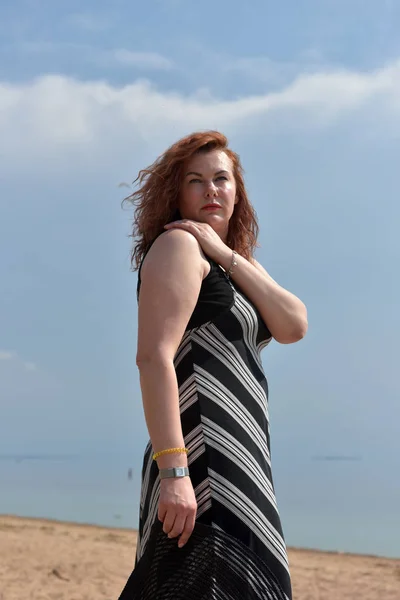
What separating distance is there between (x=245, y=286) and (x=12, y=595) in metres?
5.30

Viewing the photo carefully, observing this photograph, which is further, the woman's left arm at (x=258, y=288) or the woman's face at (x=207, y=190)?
the woman's face at (x=207, y=190)

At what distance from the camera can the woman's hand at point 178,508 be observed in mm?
2047

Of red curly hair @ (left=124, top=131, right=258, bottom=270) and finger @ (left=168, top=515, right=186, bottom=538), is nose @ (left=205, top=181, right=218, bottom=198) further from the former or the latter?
finger @ (left=168, top=515, right=186, bottom=538)

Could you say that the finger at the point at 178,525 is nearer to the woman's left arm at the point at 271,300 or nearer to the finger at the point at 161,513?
the finger at the point at 161,513

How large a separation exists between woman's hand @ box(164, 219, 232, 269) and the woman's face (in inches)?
5.1

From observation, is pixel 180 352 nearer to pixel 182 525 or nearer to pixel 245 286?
pixel 245 286

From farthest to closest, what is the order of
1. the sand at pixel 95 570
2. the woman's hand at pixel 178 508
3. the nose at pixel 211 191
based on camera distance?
the sand at pixel 95 570 → the nose at pixel 211 191 → the woman's hand at pixel 178 508

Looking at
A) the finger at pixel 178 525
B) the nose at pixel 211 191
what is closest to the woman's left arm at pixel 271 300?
the nose at pixel 211 191

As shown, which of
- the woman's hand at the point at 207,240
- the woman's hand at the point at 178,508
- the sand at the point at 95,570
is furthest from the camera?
the sand at the point at 95,570

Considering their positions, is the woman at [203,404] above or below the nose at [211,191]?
below

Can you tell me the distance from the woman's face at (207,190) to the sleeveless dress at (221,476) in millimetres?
247

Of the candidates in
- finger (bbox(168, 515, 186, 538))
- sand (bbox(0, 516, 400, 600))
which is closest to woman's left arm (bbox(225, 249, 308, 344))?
finger (bbox(168, 515, 186, 538))

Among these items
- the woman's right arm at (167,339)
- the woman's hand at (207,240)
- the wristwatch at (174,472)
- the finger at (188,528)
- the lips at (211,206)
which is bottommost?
the finger at (188,528)

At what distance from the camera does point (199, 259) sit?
2.35 m
